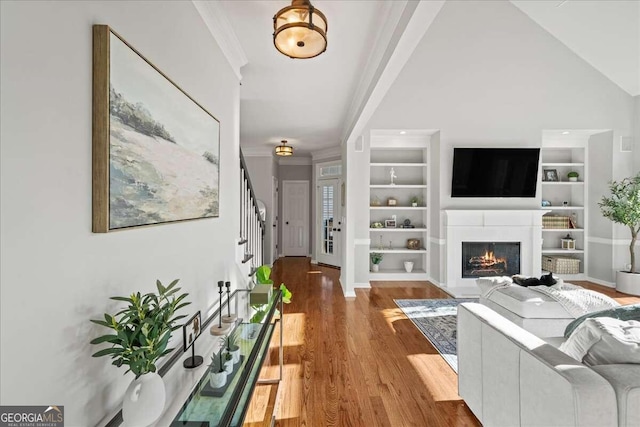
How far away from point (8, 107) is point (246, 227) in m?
2.71

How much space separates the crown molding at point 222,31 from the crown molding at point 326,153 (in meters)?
4.29

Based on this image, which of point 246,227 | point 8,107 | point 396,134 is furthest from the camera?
point 396,134

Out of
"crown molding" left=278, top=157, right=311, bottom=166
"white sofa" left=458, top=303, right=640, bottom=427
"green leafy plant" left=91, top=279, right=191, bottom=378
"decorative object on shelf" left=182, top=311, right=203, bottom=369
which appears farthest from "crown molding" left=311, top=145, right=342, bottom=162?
"green leafy plant" left=91, top=279, right=191, bottom=378

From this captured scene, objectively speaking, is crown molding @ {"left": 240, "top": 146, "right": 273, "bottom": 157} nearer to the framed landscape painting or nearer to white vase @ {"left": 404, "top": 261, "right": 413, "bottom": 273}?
white vase @ {"left": 404, "top": 261, "right": 413, "bottom": 273}

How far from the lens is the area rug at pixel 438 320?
9.68 ft

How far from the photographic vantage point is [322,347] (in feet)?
9.87

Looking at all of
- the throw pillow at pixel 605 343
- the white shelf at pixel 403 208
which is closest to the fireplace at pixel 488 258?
the white shelf at pixel 403 208

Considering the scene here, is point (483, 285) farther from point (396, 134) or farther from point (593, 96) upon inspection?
point (593, 96)

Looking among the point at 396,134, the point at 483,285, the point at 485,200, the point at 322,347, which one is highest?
the point at 396,134

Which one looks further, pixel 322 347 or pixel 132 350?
pixel 322 347

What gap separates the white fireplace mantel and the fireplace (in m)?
0.12

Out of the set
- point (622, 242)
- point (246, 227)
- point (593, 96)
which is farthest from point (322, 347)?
point (593, 96)

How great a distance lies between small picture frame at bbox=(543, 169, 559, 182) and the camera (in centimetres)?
581

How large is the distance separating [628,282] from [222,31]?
22.0 ft
